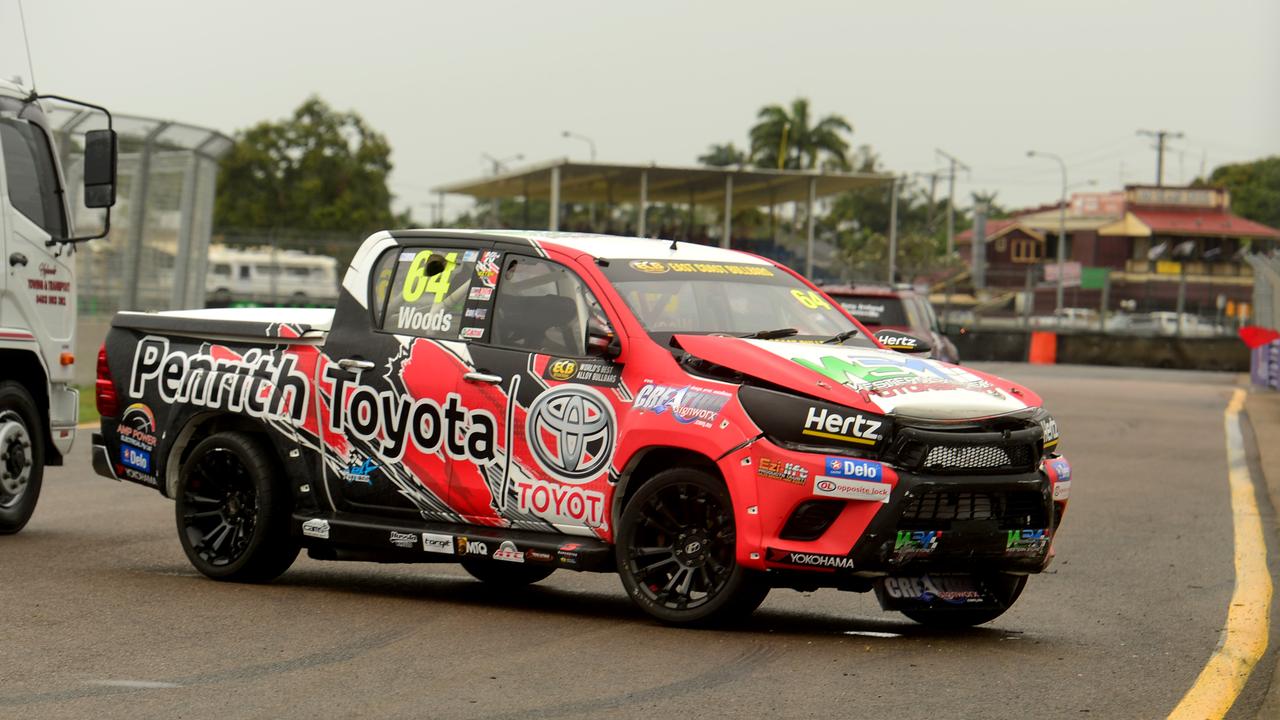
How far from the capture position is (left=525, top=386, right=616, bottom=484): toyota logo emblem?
7.76 m

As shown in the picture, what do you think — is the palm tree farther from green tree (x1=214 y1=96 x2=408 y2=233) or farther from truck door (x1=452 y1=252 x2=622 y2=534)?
truck door (x1=452 y1=252 x2=622 y2=534)

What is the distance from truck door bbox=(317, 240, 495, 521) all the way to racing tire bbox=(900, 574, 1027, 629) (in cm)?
207

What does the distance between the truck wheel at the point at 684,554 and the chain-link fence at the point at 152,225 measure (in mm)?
16686

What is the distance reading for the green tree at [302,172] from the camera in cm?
7744

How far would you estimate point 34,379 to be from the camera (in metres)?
11.1

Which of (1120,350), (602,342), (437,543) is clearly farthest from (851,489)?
(1120,350)

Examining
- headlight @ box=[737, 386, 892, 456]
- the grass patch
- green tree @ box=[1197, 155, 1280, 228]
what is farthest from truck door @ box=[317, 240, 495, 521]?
green tree @ box=[1197, 155, 1280, 228]

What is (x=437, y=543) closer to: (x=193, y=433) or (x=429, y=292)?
(x=429, y=292)

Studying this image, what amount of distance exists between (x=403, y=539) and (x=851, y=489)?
2.36m

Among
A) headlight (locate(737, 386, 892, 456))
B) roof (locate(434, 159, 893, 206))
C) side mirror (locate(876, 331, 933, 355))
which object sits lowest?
headlight (locate(737, 386, 892, 456))

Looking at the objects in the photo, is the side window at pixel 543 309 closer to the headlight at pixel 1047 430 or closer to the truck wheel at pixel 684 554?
the truck wheel at pixel 684 554

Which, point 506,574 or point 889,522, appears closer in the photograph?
point 889,522

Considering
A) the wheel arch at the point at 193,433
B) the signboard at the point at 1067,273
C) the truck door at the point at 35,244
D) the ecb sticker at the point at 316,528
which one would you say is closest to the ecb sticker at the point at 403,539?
the ecb sticker at the point at 316,528

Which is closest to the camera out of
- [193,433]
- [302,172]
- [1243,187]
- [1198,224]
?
[193,433]
